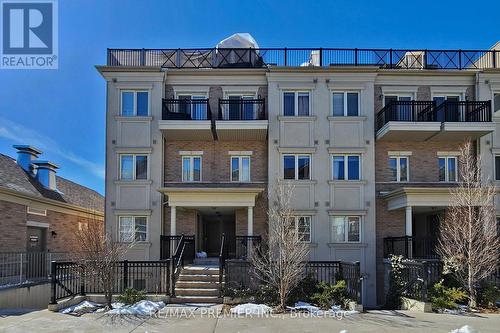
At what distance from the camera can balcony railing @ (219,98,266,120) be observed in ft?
62.5

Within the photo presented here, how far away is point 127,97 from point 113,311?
10.6 meters

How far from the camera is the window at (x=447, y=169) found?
755 inches

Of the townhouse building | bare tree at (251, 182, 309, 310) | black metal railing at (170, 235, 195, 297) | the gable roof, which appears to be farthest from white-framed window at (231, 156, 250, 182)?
the gable roof

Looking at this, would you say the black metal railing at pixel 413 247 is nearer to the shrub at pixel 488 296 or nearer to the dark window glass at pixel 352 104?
the shrub at pixel 488 296

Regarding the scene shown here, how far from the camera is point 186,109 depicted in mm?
19141

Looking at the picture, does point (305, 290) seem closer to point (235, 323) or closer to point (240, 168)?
point (235, 323)

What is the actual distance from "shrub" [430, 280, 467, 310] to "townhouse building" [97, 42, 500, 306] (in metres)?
5.15

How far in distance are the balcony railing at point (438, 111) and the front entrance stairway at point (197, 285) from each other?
989 cm

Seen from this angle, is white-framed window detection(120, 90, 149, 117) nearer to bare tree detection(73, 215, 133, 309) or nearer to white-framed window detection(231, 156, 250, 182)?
white-framed window detection(231, 156, 250, 182)

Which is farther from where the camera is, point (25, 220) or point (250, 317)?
point (25, 220)

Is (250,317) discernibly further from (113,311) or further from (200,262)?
(200,262)

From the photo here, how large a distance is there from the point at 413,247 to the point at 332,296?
692cm

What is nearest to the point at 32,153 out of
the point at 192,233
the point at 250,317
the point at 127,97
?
the point at 127,97

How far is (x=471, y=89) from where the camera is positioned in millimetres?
19500
